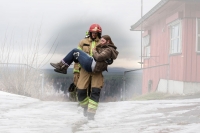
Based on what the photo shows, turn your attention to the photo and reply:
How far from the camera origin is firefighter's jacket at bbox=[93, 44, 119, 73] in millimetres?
5945

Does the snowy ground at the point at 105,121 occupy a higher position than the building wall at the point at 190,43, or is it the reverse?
the building wall at the point at 190,43

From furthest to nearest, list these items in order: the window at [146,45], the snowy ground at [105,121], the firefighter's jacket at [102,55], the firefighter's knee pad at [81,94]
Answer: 1. the window at [146,45]
2. the firefighter's knee pad at [81,94]
3. the firefighter's jacket at [102,55]
4. the snowy ground at [105,121]

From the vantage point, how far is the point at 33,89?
14312 millimetres

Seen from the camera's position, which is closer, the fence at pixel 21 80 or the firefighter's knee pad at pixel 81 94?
the firefighter's knee pad at pixel 81 94

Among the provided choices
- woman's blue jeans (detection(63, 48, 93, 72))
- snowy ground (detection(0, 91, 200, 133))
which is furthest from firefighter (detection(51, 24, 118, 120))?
snowy ground (detection(0, 91, 200, 133))

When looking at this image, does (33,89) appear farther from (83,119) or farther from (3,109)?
(83,119)

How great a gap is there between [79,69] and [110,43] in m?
0.65

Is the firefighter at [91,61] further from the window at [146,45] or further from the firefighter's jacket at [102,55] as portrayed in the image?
the window at [146,45]

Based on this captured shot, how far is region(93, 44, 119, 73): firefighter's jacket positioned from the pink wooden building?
727cm

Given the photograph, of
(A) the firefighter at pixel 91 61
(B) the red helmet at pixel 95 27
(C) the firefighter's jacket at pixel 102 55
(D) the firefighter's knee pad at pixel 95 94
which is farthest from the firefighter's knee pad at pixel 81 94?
(B) the red helmet at pixel 95 27

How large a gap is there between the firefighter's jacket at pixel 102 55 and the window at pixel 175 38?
320 inches

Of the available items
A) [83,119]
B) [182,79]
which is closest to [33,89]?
[182,79]

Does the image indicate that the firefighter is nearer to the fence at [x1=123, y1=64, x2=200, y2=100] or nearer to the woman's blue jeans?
the woman's blue jeans

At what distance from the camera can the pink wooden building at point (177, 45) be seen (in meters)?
13.2
